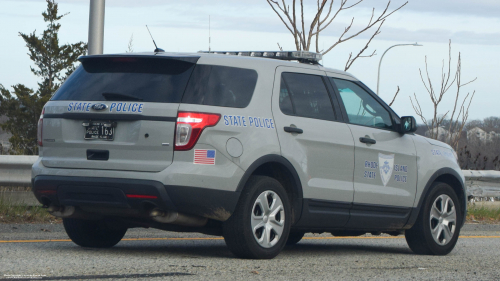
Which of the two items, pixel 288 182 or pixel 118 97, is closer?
pixel 118 97

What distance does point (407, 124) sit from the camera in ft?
26.3

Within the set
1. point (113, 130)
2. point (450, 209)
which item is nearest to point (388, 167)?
point (450, 209)

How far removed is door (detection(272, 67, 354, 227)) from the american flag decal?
80cm

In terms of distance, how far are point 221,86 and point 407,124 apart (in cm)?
251

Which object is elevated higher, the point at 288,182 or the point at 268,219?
the point at 288,182

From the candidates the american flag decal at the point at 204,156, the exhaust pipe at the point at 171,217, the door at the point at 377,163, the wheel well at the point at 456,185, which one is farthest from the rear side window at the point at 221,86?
the wheel well at the point at 456,185

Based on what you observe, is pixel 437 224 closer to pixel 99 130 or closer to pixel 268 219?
pixel 268 219

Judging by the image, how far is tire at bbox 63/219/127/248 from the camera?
7.12 metres

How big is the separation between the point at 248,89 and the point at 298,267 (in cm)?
157

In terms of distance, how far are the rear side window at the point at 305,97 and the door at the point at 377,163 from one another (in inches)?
10.0

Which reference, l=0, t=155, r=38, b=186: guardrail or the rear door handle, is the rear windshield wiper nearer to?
the rear door handle

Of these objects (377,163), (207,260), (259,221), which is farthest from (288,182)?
(377,163)

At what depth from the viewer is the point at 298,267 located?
617 centimetres

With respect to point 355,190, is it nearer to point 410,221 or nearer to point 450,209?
point 410,221
